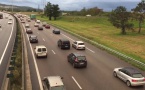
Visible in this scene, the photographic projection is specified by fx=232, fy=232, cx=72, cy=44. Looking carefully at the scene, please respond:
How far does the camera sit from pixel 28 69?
2547cm

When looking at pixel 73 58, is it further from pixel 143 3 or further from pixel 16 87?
pixel 143 3

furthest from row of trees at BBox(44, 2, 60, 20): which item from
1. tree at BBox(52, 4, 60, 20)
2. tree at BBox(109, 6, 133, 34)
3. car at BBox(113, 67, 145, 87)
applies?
car at BBox(113, 67, 145, 87)

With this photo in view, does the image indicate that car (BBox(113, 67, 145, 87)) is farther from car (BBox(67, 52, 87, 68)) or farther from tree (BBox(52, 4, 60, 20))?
tree (BBox(52, 4, 60, 20))

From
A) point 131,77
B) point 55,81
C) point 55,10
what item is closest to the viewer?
point 55,81

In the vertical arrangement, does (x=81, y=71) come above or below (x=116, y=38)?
below

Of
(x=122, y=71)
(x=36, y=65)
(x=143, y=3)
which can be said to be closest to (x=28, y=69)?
(x=36, y=65)

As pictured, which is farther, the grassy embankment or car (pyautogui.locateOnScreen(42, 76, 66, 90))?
the grassy embankment

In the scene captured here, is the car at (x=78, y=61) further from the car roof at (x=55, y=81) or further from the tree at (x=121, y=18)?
the tree at (x=121, y=18)

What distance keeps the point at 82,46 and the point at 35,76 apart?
Answer: 16.9 metres

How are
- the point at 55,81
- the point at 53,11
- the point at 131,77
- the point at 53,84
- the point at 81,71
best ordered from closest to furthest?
the point at 53,84 → the point at 55,81 → the point at 131,77 → the point at 81,71 → the point at 53,11

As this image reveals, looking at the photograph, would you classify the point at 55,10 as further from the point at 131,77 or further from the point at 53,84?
the point at 53,84

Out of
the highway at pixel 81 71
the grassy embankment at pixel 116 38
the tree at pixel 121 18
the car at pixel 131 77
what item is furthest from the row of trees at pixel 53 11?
the car at pixel 131 77

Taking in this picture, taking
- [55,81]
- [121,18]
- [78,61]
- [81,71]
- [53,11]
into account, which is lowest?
[81,71]

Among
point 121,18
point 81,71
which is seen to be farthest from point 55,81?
point 121,18
